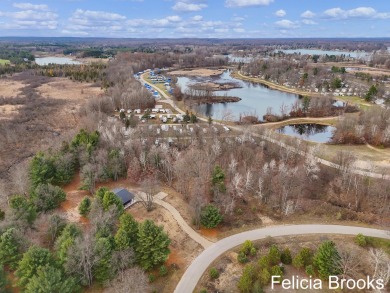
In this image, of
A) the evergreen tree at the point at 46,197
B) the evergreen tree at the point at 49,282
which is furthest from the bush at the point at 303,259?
the evergreen tree at the point at 46,197

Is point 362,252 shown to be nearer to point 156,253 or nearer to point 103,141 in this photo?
point 156,253

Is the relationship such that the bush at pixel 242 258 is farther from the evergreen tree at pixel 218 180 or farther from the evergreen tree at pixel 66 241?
the evergreen tree at pixel 66 241

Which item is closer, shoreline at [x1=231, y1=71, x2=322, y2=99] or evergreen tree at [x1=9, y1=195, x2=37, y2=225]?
evergreen tree at [x1=9, y1=195, x2=37, y2=225]

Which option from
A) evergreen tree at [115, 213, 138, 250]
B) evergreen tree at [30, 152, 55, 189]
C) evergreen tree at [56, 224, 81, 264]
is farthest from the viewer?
evergreen tree at [30, 152, 55, 189]

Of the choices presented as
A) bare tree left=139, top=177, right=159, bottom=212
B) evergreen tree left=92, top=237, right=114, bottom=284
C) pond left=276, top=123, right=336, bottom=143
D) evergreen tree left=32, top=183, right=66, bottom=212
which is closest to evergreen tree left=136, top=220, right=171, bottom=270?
evergreen tree left=92, top=237, right=114, bottom=284

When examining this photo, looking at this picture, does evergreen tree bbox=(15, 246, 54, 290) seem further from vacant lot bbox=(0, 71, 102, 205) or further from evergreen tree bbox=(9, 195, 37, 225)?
vacant lot bbox=(0, 71, 102, 205)

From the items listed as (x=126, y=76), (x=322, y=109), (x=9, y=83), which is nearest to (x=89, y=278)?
(x=322, y=109)

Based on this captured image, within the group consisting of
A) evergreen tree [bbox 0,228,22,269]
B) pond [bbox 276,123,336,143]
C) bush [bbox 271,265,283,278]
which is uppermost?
evergreen tree [bbox 0,228,22,269]

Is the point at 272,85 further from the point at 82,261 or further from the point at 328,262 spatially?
the point at 82,261
